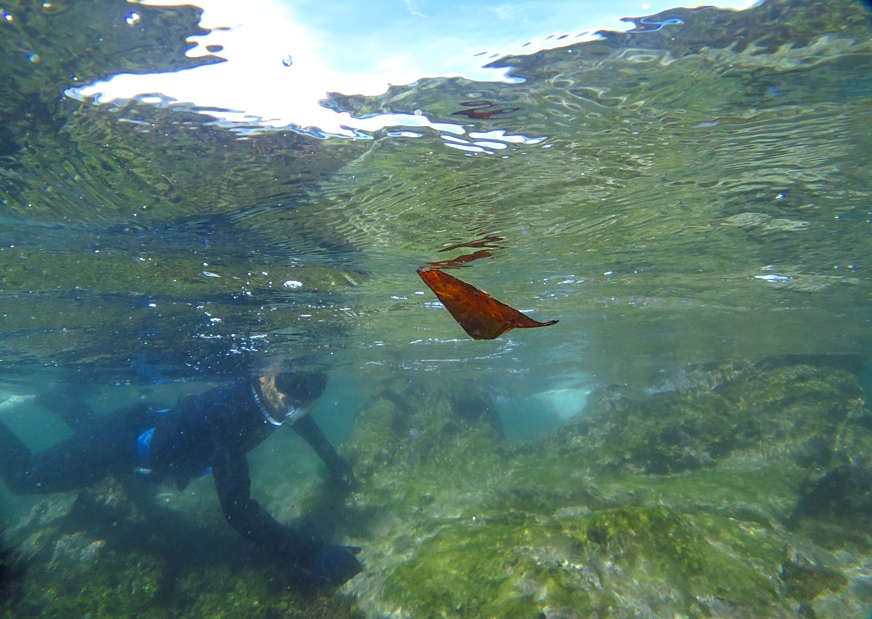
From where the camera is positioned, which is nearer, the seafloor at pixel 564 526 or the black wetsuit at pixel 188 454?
the seafloor at pixel 564 526

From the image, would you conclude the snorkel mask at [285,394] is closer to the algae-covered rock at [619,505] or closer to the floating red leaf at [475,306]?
the algae-covered rock at [619,505]

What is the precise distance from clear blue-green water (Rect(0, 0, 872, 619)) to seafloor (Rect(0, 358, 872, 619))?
0.27 feet

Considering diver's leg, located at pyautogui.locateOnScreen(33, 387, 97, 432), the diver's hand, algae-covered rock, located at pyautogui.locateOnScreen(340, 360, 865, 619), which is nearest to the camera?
algae-covered rock, located at pyautogui.locateOnScreen(340, 360, 865, 619)

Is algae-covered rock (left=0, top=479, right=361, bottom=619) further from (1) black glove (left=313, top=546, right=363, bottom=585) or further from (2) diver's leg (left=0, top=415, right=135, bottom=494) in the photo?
(2) diver's leg (left=0, top=415, right=135, bottom=494)

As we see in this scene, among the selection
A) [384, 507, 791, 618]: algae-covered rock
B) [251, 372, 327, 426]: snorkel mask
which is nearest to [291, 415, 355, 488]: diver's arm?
[251, 372, 327, 426]: snorkel mask

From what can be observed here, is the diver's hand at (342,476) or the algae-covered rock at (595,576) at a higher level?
the algae-covered rock at (595,576)

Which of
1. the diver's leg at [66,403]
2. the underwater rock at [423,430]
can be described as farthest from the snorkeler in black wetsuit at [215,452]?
the diver's leg at [66,403]

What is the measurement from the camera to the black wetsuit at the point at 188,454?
9359 millimetres

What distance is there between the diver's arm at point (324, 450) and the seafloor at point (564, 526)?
91cm

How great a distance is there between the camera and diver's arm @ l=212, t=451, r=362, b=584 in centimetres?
916

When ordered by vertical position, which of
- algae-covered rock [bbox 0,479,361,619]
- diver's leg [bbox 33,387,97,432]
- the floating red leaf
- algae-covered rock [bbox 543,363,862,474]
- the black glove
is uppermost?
the floating red leaf

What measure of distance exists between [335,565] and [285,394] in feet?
16.9

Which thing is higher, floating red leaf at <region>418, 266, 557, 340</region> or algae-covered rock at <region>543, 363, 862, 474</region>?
floating red leaf at <region>418, 266, 557, 340</region>

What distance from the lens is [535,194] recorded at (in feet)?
26.4
